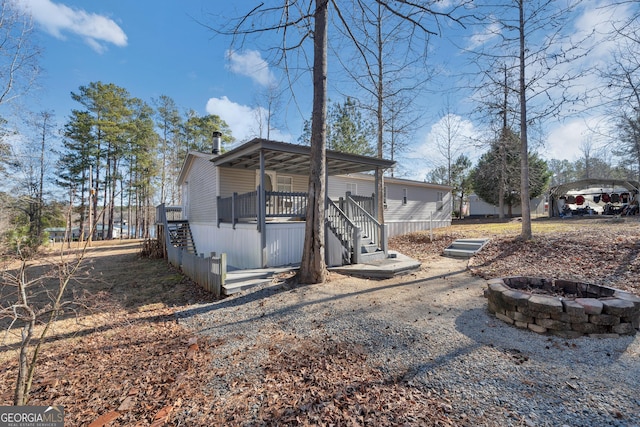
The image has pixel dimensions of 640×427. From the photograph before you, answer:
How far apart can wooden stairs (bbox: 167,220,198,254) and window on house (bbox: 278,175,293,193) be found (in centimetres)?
566

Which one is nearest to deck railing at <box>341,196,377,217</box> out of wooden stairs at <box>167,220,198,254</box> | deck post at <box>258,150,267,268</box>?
deck post at <box>258,150,267,268</box>

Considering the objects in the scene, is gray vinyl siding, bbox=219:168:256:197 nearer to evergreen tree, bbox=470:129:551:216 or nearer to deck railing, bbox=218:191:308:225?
deck railing, bbox=218:191:308:225

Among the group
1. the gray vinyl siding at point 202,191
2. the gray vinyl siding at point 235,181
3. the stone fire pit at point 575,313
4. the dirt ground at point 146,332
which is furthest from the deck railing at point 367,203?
the gray vinyl siding at point 202,191

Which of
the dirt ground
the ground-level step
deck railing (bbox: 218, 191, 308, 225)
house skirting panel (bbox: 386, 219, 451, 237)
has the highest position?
deck railing (bbox: 218, 191, 308, 225)

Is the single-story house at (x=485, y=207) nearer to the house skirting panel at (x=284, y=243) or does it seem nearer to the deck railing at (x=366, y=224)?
the deck railing at (x=366, y=224)

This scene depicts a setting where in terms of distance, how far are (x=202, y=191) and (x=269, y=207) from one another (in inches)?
235

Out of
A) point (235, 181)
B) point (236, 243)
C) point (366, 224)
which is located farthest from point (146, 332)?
point (235, 181)

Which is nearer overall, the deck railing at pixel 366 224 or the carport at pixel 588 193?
the deck railing at pixel 366 224

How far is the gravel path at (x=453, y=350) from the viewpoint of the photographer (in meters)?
2.41

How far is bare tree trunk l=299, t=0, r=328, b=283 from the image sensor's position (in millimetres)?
6406

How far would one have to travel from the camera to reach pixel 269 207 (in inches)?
318

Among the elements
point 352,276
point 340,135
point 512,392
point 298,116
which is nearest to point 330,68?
point 298,116

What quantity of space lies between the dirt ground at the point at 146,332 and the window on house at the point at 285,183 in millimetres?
5378

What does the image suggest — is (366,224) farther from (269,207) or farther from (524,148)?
(524,148)
